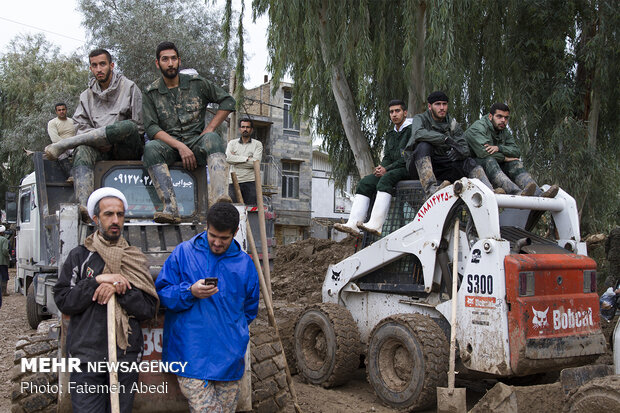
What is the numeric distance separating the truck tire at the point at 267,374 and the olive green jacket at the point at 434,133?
8.49 ft

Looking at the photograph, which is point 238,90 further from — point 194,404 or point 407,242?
point 194,404

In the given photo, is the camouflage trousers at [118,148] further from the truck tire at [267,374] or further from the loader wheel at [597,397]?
the loader wheel at [597,397]

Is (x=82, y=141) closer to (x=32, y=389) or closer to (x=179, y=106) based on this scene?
(x=179, y=106)

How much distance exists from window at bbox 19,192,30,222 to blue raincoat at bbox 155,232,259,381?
752 centimetres

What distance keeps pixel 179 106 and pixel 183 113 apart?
8 cm

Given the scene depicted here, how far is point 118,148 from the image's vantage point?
21.4 feet

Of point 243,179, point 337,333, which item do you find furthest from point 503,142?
point 243,179

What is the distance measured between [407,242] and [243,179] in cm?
462

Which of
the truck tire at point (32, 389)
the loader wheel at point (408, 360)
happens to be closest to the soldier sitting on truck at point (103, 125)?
the truck tire at point (32, 389)

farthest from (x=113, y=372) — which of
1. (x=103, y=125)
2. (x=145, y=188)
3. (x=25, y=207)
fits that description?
(x=25, y=207)

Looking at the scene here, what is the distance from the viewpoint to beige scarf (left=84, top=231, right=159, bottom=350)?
3523 mm

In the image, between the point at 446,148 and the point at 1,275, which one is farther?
the point at 1,275

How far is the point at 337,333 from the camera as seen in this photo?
6418 millimetres

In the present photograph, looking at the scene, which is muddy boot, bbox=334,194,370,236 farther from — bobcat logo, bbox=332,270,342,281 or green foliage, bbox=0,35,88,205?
green foliage, bbox=0,35,88,205
